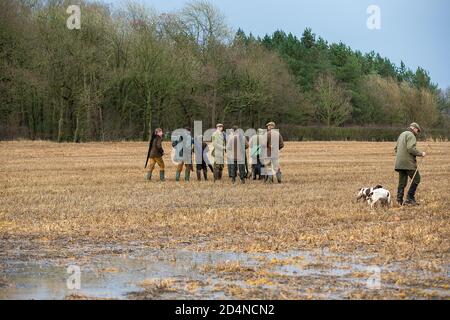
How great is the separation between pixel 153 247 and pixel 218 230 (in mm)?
2013

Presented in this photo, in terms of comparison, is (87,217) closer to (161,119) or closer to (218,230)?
(218,230)

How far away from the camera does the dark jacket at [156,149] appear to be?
85.6 feet

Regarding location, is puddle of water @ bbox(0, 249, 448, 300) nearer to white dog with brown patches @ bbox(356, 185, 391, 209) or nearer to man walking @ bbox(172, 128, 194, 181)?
white dog with brown patches @ bbox(356, 185, 391, 209)

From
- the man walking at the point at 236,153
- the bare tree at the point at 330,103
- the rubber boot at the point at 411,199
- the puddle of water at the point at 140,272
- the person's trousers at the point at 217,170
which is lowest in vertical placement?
the puddle of water at the point at 140,272

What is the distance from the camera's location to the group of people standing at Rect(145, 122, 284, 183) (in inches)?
977

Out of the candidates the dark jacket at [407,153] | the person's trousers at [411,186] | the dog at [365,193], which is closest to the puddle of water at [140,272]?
the dog at [365,193]

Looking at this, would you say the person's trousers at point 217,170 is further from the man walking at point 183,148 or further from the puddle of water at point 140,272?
the puddle of water at point 140,272

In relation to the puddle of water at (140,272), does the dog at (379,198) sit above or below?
above

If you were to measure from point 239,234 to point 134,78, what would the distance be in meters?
45.2

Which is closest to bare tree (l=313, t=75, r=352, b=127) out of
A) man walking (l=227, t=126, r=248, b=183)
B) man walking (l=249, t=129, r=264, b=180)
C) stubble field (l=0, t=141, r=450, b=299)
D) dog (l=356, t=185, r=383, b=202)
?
stubble field (l=0, t=141, r=450, b=299)

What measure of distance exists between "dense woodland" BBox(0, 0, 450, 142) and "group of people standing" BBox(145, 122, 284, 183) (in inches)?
1030

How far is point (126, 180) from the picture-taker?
85.9 ft

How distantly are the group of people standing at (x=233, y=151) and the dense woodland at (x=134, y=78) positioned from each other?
26.2m

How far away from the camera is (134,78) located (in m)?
58.2
